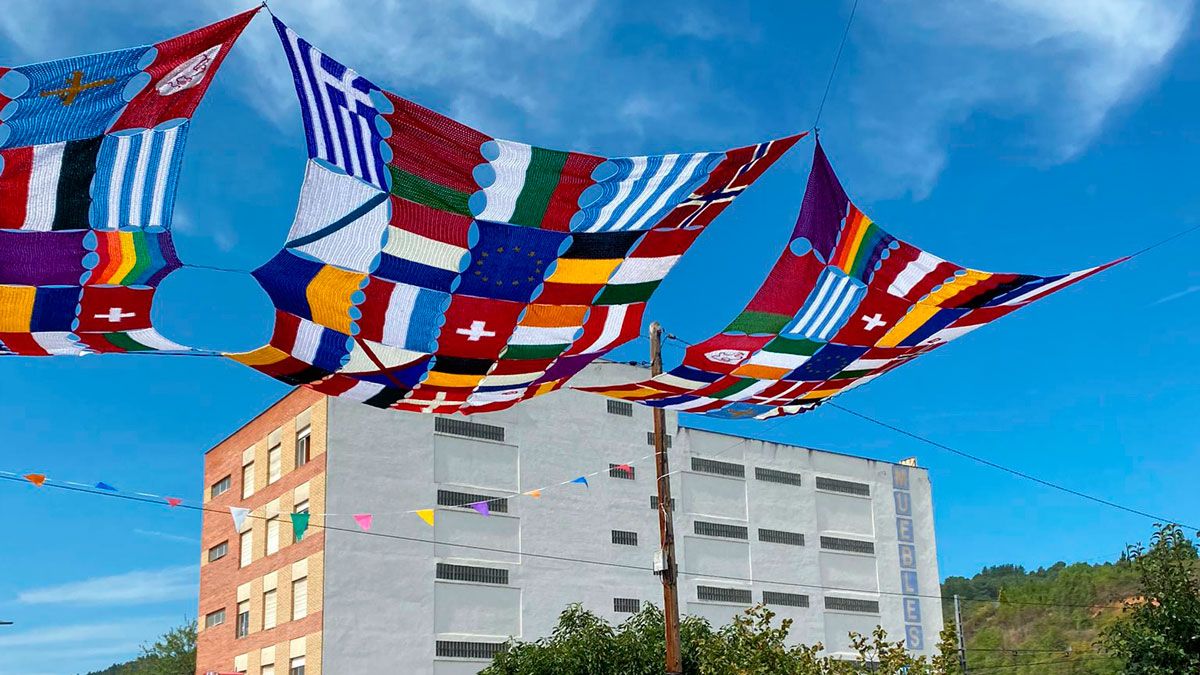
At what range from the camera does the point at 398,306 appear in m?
11.0

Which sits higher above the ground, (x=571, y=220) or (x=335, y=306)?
(x=571, y=220)

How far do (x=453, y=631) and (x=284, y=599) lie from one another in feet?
20.9

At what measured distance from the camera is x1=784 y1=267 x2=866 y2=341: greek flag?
41.2 ft

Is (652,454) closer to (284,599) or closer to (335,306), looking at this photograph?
(284,599)

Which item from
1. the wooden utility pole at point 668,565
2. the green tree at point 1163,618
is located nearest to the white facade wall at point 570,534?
the wooden utility pole at point 668,565

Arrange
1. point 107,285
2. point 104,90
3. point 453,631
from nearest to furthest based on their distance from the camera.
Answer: point 104,90
point 107,285
point 453,631

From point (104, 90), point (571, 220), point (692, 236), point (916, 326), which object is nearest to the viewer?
point (104, 90)

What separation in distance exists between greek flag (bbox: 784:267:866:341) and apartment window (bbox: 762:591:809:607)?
130ft

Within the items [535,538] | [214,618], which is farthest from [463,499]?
[214,618]

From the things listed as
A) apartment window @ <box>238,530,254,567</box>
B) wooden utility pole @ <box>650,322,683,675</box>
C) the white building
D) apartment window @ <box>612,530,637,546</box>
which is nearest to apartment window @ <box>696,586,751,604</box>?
the white building

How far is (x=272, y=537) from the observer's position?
45.4 metres

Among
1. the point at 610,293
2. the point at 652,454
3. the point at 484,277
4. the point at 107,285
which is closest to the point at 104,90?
the point at 107,285

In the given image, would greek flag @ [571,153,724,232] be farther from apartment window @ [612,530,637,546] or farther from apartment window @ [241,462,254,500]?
apartment window @ [241,462,254,500]

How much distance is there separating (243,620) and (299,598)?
6481 mm
